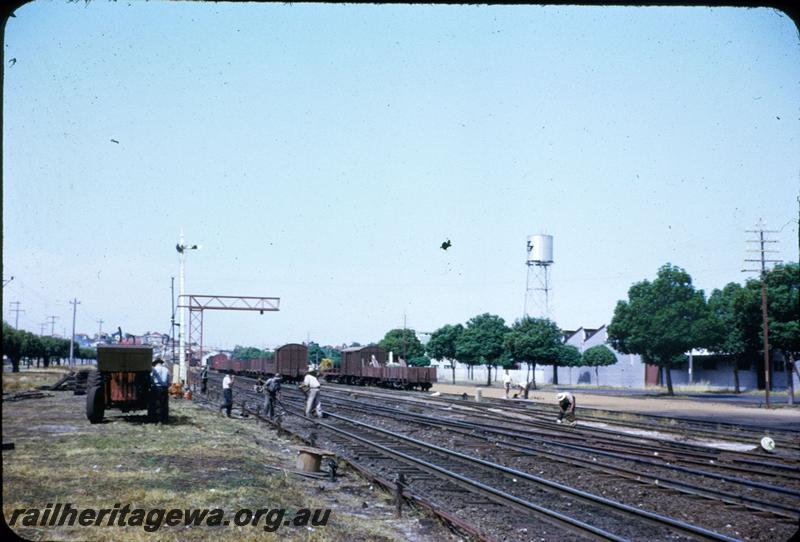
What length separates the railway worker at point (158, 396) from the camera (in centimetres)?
1878

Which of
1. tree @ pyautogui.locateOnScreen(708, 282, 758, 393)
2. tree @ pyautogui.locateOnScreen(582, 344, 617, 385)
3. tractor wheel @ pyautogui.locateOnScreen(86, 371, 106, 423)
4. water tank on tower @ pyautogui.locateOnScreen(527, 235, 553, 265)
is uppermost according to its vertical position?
water tank on tower @ pyautogui.locateOnScreen(527, 235, 553, 265)

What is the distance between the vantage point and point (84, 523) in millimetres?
7520

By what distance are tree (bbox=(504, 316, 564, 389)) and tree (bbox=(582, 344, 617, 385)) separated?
41.1 feet

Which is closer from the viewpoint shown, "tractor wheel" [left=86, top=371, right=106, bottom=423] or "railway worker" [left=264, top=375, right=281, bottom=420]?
"tractor wheel" [left=86, top=371, right=106, bottom=423]

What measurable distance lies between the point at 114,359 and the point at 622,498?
549 inches

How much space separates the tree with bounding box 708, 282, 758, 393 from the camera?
4534cm

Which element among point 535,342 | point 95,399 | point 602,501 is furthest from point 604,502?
point 535,342

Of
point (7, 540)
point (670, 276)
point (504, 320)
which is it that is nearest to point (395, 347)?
point (504, 320)

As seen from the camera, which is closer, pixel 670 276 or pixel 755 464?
pixel 755 464

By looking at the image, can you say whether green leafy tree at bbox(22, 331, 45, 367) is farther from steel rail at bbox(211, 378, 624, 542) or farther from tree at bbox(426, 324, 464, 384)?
steel rail at bbox(211, 378, 624, 542)

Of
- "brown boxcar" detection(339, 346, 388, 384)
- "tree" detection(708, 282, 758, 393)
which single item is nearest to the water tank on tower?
"tree" detection(708, 282, 758, 393)

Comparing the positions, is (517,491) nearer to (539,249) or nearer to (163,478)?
(163,478)

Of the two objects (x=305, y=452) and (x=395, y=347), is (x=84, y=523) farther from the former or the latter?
(x=395, y=347)

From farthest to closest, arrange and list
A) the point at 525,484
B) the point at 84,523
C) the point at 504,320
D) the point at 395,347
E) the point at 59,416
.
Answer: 1. the point at 395,347
2. the point at 504,320
3. the point at 59,416
4. the point at 525,484
5. the point at 84,523
